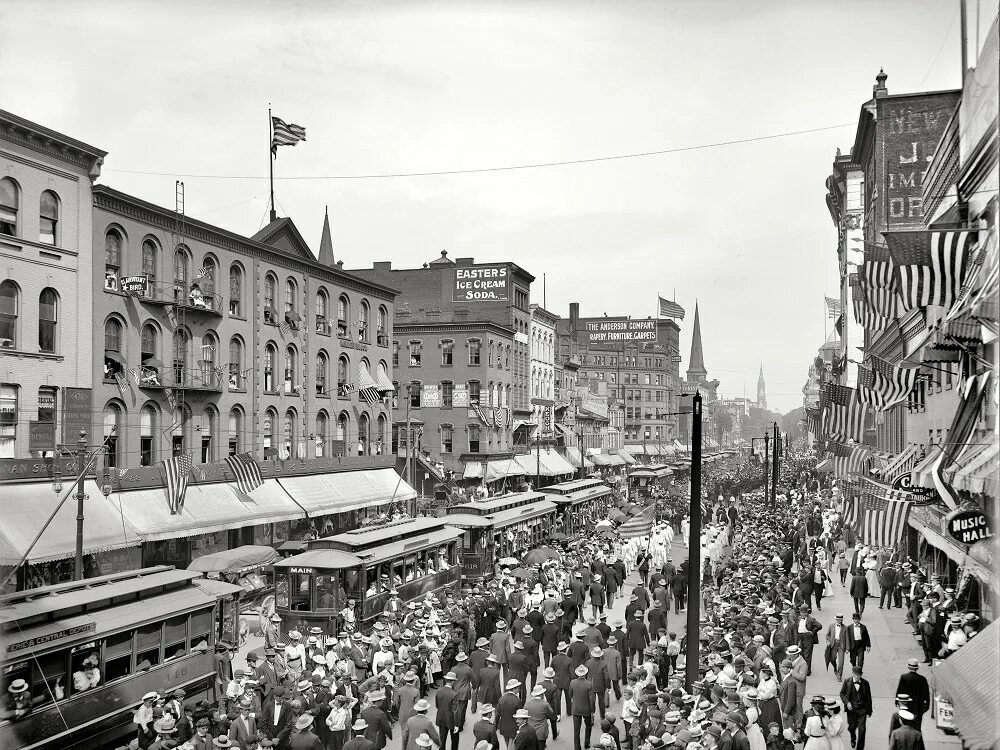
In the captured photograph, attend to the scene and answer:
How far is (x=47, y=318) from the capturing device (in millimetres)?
29266

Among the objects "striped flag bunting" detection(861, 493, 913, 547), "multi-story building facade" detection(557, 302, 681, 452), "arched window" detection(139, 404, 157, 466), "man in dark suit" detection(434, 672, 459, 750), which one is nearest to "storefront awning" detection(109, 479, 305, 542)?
"arched window" detection(139, 404, 157, 466)

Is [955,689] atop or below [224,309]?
below

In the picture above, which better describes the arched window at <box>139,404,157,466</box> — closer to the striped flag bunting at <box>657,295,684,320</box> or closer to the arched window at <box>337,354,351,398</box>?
the arched window at <box>337,354,351,398</box>

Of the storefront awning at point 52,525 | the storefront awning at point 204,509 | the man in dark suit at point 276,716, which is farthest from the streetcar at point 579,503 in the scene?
the man in dark suit at point 276,716

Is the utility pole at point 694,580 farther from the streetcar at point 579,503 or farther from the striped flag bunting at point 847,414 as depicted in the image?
the streetcar at point 579,503

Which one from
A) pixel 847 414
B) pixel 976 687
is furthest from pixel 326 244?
pixel 976 687

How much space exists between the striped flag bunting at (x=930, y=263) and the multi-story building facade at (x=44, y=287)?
2442cm

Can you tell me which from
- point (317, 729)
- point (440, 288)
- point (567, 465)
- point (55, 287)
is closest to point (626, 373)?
point (567, 465)

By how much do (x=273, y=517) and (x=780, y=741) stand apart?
27.4 meters

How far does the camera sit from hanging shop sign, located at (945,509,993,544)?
1585 cm

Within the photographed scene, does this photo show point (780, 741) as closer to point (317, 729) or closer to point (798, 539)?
point (317, 729)

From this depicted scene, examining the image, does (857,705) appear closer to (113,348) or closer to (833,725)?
(833,725)

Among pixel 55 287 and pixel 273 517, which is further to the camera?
pixel 273 517

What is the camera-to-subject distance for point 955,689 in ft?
30.1
